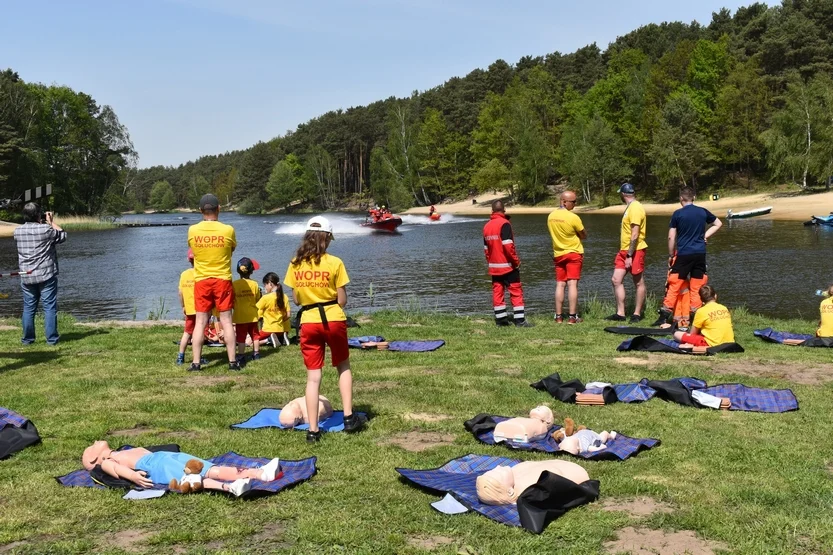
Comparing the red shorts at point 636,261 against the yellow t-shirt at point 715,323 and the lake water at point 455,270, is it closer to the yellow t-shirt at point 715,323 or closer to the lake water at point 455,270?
the yellow t-shirt at point 715,323

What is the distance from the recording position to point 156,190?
188 metres

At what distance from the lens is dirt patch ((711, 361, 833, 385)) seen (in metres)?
7.56

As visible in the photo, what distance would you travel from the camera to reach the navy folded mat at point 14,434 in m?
5.32

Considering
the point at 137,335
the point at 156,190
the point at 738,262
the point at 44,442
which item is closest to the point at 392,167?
the point at 738,262

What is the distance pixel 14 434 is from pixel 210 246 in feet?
10.3

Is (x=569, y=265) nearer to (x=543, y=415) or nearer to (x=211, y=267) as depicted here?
(x=211, y=267)

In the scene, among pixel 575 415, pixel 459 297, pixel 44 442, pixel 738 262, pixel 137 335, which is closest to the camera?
pixel 44 442

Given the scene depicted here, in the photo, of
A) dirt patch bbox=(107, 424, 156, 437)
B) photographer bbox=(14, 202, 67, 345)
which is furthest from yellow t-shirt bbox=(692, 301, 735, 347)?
photographer bbox=(14, 202, 67, 345)

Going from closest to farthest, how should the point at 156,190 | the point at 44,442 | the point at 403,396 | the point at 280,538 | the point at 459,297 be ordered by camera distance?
the point at 280,538, the point at 44,442, the point at 403,396, the point at 459,297, the point at 156,190

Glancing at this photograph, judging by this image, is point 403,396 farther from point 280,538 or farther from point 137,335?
point 137,335

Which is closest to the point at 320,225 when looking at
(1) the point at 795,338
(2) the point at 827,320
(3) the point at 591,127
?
(1) the point at 795,338

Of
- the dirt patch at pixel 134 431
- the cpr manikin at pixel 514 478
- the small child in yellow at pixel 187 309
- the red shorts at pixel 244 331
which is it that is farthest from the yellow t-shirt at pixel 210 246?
the cpr manikin at pixel 514 478

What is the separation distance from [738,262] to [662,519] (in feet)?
75.0

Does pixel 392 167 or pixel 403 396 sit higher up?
pixel 392 167
